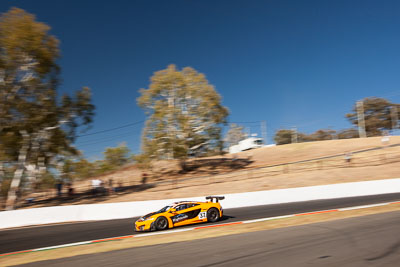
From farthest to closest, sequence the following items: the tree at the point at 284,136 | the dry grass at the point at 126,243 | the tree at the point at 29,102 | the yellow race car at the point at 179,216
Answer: the tree at the point at 284,136 < the tree at the point at 29,102 < the yellow race car at the point at 179,216 < the dry grass at the point at 126,243

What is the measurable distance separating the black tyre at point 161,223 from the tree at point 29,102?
15.9m

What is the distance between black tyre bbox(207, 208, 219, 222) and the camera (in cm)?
1318

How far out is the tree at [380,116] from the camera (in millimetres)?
81812

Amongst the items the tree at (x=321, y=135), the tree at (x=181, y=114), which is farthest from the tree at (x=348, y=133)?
the tree at (x=181, y=114)

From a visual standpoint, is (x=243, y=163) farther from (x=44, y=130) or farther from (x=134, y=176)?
(x=44, y=130)

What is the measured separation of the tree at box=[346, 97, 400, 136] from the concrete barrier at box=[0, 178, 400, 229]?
69.9m

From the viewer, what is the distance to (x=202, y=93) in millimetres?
35312

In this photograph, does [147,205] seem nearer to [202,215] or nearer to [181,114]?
[202,215]

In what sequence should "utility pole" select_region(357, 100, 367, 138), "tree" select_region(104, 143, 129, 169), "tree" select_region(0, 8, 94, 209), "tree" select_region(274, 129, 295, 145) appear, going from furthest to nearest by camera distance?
"tree" select_region(274, 129, 295, 145) → "utility pole" select_region(357, 100, 367, 138) → "tree" select_region(104, 143, 129, 169) → "tree" select_region(0, 8, 94, 209)

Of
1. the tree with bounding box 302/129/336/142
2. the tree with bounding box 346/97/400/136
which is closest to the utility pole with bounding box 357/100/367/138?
the tree with bounding box 346/97/400/136

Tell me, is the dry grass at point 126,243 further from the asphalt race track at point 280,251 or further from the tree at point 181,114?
the tree at point 181,114

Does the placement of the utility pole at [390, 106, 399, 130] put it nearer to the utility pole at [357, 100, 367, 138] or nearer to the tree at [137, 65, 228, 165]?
the utility pole at [357, 100, 367, 138]

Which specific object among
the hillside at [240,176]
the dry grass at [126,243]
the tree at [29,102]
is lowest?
the dry grass at [126,243]

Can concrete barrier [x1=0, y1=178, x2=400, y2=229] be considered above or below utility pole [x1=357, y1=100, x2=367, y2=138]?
below
